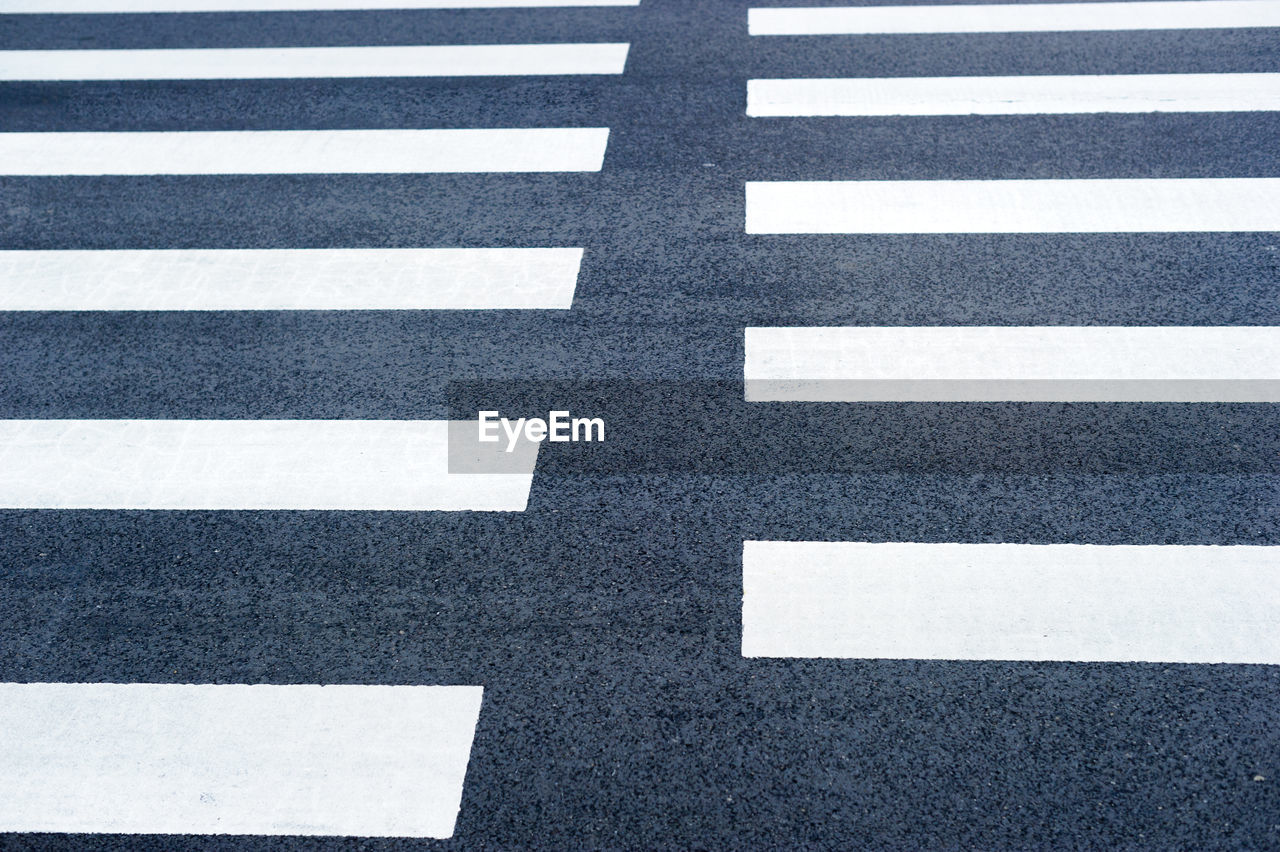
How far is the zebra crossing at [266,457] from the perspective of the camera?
10.6 feet

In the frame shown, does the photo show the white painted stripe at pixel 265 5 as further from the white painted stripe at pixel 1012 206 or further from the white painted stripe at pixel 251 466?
the white painted stripe at pixel 251 466

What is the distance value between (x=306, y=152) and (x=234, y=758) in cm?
406

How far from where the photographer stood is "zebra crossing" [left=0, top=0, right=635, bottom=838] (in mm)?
3238

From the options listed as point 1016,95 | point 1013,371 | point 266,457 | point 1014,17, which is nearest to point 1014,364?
point 1013,371

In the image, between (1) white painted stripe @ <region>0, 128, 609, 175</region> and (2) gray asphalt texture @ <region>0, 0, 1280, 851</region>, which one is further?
(1) white painted stripe @ <region>0, 128, 609, 175</region>

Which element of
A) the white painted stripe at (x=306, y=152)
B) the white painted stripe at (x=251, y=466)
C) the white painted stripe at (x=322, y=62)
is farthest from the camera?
the white painted stripe at (x=322, y=62)

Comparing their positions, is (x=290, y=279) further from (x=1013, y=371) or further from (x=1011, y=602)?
(x=1011, y=602)

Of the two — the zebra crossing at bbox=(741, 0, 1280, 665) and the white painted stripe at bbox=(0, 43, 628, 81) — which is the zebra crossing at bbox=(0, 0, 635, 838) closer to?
the white painted stripe at bbox=(0, 43, 628, 81)

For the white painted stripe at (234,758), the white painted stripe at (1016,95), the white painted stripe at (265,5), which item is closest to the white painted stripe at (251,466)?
the white painted stripe at (234,758)

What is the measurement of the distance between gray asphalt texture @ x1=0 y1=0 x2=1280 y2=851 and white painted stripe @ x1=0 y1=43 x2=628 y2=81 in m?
0.38

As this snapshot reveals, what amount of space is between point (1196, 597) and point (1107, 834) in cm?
102

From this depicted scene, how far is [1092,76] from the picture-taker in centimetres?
686

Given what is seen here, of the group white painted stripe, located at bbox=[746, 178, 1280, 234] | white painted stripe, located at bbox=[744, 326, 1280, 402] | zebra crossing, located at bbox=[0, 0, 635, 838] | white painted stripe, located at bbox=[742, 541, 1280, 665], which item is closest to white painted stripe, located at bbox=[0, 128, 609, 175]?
zebra crossing, located at bbox=[0, 0, 635, 838]

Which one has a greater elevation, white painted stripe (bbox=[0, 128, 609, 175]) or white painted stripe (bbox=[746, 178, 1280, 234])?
white painted stripe (bbox=[0, 128, 609, 175])
